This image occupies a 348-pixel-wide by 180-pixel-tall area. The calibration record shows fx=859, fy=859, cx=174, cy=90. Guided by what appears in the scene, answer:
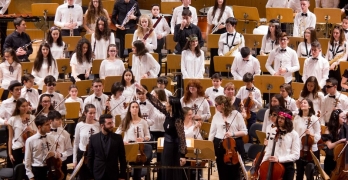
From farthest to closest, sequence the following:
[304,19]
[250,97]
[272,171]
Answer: [304,19] < [250,97] < [272,171]

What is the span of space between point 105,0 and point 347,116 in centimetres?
641

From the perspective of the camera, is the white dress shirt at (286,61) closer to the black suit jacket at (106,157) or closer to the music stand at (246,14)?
the music stand at (246,14)

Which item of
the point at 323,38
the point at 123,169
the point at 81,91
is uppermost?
the point at 323,38

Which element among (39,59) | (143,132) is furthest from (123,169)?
Answer: (39,59)

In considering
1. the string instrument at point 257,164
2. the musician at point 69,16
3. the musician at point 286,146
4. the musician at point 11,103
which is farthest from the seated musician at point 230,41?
the string instrument at point 257,164

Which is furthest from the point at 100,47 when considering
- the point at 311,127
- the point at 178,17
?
the point at 311,127

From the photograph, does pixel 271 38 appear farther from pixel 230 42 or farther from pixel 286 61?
pixel 286 61

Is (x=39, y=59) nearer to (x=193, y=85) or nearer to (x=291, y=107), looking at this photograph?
(x=193, y=85)

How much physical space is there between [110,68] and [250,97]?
2.13 metres

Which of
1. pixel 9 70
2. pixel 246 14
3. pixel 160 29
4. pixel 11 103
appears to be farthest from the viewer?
pixel 246 14

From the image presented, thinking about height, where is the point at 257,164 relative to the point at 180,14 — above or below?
below

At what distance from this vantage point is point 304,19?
13508 millimetres

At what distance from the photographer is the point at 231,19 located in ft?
42.1

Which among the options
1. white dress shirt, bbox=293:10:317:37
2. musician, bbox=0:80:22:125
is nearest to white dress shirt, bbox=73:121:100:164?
musician, bbox=0:80:22:125
